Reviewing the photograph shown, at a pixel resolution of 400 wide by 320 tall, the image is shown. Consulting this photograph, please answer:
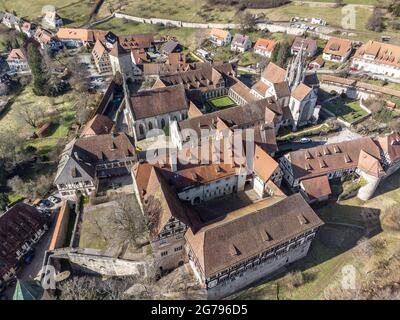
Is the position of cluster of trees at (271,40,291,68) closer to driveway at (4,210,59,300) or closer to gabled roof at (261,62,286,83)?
gabled roof at (261,62,286,83)

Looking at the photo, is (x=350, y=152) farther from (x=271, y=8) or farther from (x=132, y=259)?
(x=271, y=8)

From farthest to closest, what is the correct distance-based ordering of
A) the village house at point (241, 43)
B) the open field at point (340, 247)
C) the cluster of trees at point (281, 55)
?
the village house at point (241, 43), the cluster of trees at point (281, 55), the open field at point (340, 247)

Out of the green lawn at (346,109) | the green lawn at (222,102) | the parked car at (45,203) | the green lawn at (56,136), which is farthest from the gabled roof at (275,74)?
the parked car at (45,203)

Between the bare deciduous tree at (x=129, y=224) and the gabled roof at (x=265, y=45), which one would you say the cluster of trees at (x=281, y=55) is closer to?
the gabled roof at (x=265, y=45)

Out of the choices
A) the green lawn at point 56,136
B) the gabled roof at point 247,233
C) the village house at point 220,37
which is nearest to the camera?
the gabled roof at point 247,233

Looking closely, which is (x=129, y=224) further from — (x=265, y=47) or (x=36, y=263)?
(x=265, y=47)

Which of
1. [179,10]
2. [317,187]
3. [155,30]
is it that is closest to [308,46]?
[317,187]

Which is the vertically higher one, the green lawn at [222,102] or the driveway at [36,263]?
the green lawn at [222,102]
